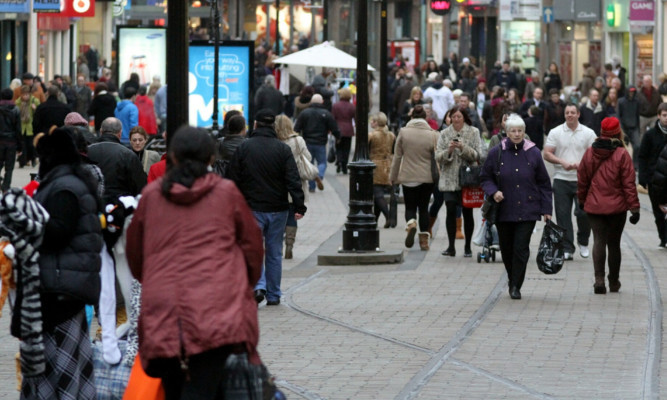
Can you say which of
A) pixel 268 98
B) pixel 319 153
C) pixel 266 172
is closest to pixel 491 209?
pixel 266 172

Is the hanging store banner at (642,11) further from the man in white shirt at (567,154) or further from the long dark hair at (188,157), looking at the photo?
the long dark hair at (188,157)

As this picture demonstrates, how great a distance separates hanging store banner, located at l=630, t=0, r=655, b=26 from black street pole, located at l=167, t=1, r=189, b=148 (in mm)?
29676

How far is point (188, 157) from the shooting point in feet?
21.3

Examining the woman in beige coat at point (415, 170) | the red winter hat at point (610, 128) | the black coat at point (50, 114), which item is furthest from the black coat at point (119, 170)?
the black coat at point (50, 114)

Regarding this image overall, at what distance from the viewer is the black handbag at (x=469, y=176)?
17.1m

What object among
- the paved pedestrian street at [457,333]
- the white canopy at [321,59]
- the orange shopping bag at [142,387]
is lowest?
the paved pedestrian street at [457,333]

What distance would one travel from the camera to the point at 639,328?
12.3 metres

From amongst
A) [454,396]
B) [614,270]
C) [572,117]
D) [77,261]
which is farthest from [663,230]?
[77,261]

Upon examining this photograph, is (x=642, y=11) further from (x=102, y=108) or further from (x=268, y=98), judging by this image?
(x=102, y=108)

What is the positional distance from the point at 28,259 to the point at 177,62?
249cm

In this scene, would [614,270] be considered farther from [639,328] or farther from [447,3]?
[447,3]

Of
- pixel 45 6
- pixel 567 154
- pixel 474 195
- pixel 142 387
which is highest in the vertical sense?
pixel 45 6

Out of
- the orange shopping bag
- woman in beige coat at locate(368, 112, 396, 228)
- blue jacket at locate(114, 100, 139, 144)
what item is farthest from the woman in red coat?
blue jacket at locate(114, 100, 139, 144)

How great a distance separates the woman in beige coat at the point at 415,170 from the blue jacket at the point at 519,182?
3751mm
